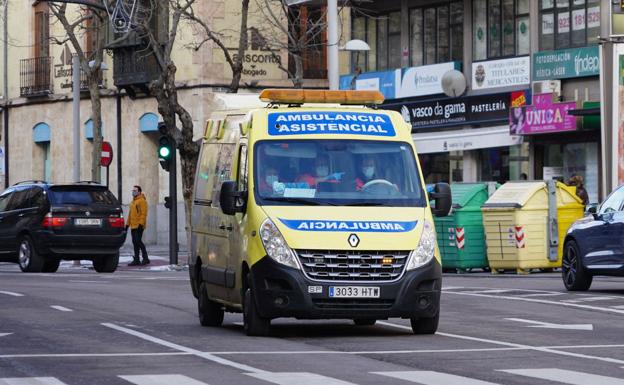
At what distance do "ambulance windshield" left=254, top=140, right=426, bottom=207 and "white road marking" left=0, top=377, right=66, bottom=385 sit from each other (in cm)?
477

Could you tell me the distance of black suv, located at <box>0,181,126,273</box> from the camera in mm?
34312

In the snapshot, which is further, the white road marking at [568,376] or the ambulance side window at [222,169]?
the ambulance side window at [222,169]

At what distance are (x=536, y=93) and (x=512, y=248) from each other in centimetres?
902

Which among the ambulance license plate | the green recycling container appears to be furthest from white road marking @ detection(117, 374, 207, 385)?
the green recycling container

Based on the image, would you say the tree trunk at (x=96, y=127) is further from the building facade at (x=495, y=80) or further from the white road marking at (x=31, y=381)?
the white road marking at (x=31, y=381)

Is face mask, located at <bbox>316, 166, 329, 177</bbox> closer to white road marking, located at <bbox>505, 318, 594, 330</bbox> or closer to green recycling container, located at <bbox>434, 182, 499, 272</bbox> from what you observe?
white road marking, located at <bbox>505, 318, 594, 330</bbox>

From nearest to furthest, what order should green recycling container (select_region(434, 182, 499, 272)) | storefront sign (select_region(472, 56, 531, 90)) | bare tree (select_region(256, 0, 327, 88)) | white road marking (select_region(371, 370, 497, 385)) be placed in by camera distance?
white road marking (select_region(371, 370, 497, 385))
green recycling container (select_region(434, 182, 499, 272))
storefront sign (select_region(472, 56, 531, 90))
bare tree (select_region(256, 0, 327, 88))

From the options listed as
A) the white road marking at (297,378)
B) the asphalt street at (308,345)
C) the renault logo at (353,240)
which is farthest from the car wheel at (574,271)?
the white road marking at (297,378)

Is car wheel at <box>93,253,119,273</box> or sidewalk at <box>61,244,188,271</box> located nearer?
car wheel at <box>93,253,119,273</box>

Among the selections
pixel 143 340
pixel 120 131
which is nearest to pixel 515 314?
pixel 143 340

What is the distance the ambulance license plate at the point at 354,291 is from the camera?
15.8 metres

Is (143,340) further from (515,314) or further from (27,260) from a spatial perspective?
(27,260)

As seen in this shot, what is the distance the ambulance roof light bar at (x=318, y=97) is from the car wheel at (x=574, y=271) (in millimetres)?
7716

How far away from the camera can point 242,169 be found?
1708 cm
